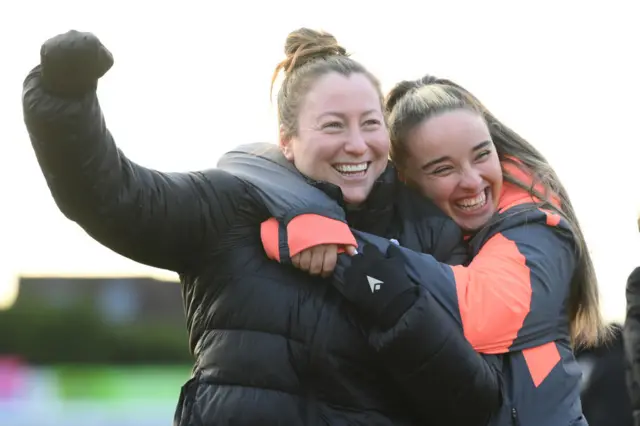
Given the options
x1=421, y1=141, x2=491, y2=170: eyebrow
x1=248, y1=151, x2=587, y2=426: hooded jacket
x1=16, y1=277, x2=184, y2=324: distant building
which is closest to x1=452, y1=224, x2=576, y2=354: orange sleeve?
x1=248, y1=151, x2=587, y2=426: hooded jacket

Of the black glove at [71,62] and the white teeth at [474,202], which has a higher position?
the black glove at [71,62]

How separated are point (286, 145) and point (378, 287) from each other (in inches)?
22.7

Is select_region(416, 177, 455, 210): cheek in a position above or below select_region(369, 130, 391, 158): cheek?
below

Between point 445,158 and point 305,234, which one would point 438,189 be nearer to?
point 445,158

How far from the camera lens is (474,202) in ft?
10.3

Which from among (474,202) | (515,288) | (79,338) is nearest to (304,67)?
(474,202)

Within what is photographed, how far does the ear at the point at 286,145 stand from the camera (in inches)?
120

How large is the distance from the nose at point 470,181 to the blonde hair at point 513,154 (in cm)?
15

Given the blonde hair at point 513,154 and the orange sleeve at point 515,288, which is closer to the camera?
the orange sleeve at point 515,288

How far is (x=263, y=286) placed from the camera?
2742 mm

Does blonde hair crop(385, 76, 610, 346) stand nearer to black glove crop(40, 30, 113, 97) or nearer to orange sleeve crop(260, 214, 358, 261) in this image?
orange sleeve crop(260, 214, 358, 261)

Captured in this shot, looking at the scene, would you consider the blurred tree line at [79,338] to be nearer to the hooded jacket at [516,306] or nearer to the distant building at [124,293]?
the distant building at [124,293]

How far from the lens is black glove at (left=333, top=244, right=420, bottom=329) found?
2637 mm

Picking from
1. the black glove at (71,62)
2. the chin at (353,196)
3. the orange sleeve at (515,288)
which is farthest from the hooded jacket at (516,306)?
the black glove at (71,62)
